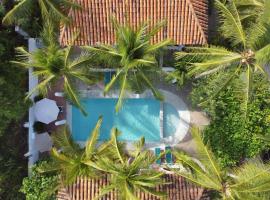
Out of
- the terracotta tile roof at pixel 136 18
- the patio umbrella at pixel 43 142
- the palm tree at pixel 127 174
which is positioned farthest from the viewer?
the patio umbrella at pixel 43 142

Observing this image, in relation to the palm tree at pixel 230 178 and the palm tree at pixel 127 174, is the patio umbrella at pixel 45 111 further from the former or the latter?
the palm tree at pixel 230 178

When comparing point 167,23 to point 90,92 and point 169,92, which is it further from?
point 90,92

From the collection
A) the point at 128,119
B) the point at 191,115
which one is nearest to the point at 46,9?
the point at 128,119

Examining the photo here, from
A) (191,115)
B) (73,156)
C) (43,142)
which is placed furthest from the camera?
(191,115)

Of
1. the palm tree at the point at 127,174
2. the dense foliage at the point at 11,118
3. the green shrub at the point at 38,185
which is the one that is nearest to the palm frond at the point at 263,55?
the palm tree at the point at 127,174

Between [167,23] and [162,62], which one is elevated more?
[167,23]

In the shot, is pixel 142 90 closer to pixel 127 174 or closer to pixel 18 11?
pixel 127 174

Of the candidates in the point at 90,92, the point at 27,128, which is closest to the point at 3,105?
the point at 27,128
